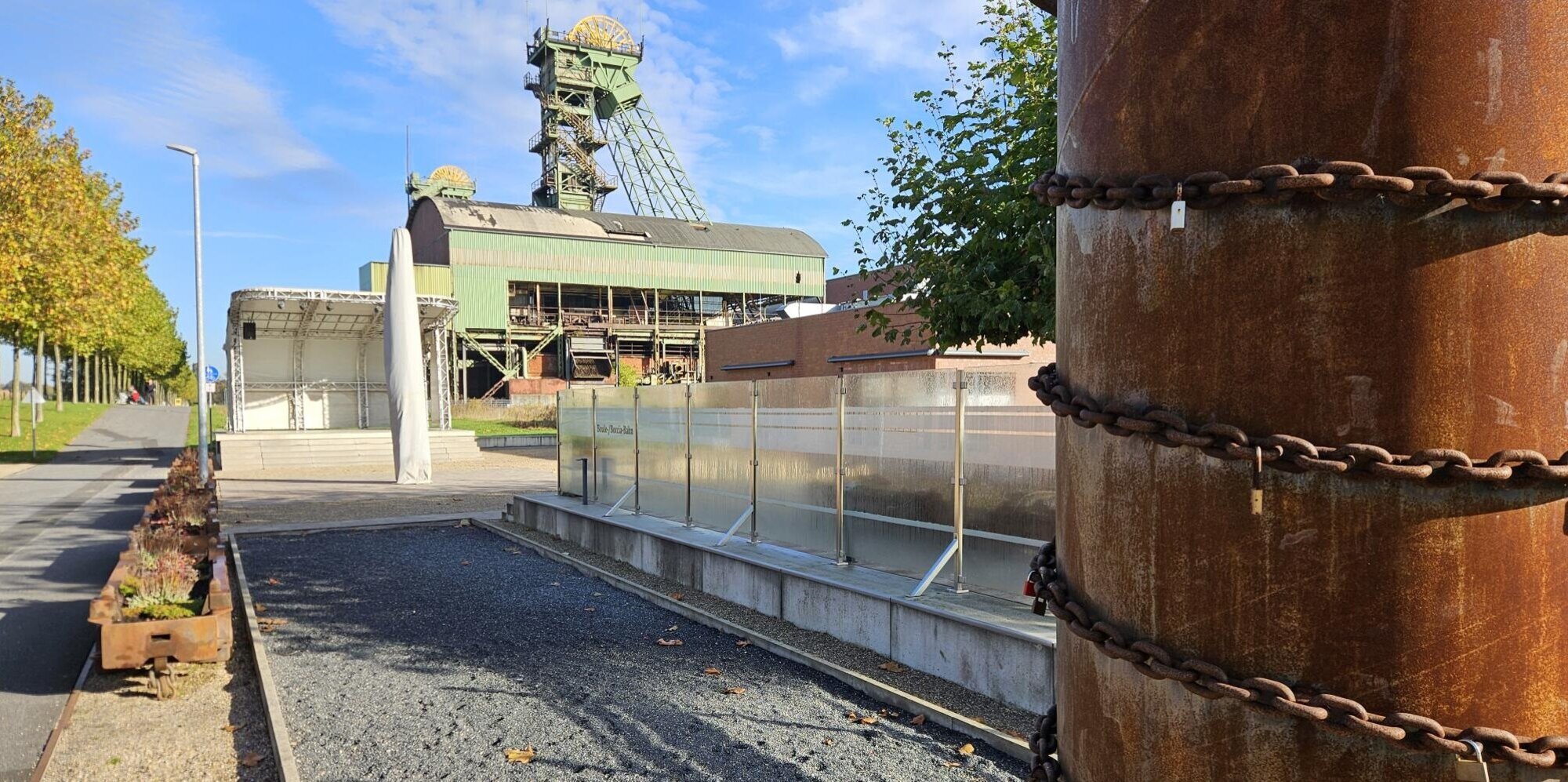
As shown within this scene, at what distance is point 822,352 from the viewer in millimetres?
36875

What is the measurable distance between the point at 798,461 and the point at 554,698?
383cm

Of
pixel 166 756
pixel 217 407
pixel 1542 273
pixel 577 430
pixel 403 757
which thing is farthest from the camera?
pixel 217 407

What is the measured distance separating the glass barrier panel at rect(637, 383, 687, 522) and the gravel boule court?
2202 millimetres

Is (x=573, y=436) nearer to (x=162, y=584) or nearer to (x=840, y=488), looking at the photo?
(x=840, y=488)

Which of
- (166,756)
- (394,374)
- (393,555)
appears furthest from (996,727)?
(394,374)

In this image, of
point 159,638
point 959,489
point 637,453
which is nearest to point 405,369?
point 637,453

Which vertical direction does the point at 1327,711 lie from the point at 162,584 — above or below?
above

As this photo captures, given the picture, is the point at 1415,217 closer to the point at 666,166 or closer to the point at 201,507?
the point at 201,507

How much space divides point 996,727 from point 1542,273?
200 inches

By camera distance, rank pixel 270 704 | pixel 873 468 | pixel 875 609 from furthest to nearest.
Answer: pixel 873 468 → pixel 875 609 → pixel 270 704

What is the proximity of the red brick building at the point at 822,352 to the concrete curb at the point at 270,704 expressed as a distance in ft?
64.9

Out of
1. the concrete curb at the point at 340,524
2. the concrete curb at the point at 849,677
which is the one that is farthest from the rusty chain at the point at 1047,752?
the concrete curb at the point at 340,524

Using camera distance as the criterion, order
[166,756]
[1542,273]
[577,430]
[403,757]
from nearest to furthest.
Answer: [1542,273] < [403,757] < [166,756] < [577,430]

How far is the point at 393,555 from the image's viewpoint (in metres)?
12.3
